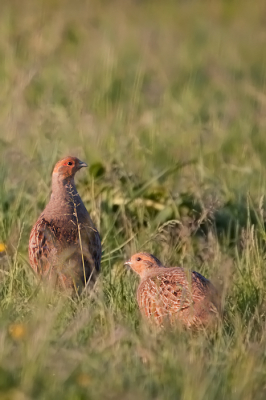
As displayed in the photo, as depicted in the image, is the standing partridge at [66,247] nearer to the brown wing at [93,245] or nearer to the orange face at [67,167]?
the brown wing at [93,245]

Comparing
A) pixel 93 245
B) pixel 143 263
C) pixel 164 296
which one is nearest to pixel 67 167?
pixel 93 245

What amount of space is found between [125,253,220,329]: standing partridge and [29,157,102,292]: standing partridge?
0.34 metres

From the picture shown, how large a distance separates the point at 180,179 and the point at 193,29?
7117 mm

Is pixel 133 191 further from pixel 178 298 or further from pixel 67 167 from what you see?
pixel 178 298

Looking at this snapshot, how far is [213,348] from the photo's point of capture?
333cm

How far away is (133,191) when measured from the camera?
5.48m

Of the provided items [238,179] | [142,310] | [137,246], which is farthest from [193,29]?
[142,310]

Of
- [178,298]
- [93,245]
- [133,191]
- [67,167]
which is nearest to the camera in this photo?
[178,298]

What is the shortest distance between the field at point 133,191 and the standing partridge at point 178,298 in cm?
8

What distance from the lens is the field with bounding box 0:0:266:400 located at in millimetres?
2982

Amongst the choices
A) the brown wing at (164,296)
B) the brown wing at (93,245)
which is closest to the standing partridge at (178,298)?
the brown wing at (164,296)

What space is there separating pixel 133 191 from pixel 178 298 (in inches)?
67.4

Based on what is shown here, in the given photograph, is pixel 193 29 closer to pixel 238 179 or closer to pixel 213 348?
pixel 238 179

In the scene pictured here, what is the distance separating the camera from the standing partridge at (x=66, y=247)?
4258 millimetres
